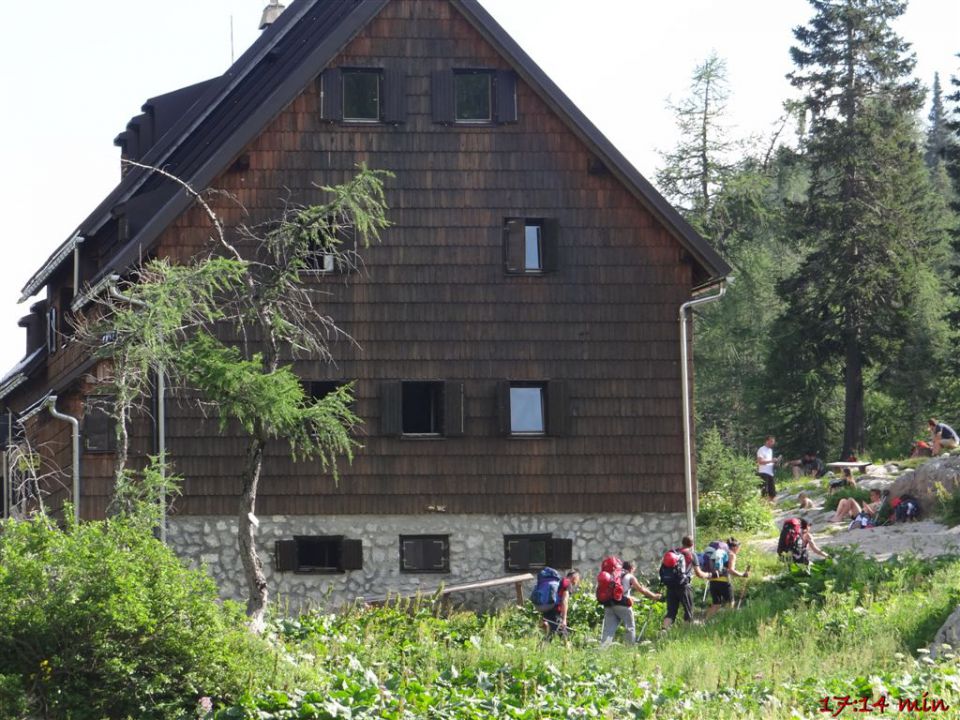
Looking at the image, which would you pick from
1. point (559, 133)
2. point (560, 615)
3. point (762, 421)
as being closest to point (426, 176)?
point (559, 133)

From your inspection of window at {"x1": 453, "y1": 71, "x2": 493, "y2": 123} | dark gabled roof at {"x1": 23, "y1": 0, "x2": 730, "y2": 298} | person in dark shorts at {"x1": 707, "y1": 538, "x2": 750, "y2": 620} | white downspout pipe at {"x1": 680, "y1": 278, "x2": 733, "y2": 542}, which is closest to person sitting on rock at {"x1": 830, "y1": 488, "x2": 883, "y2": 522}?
white downspout pipe at {"x1": 680, "y1": 278, "x2": 733, "y2": 542}

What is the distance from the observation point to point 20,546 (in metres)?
Answer: 18.3

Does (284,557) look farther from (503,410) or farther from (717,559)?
(717,559)

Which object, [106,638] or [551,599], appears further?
[551,599]

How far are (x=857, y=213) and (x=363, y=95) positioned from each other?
26.3 meters

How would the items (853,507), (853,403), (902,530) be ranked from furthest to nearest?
(853,403)
(853,507)
(902,530)

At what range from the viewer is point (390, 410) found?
96.9 feet

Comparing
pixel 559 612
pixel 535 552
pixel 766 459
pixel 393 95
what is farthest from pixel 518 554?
pixel 766 459

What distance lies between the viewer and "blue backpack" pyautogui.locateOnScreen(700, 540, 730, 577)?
1053 inches

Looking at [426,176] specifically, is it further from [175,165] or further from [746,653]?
[746,653]

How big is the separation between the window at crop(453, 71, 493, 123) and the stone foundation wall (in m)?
6.46

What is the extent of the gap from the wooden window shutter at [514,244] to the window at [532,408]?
6.17ft

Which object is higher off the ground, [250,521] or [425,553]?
[250,521]

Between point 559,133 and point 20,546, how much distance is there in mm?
14253
